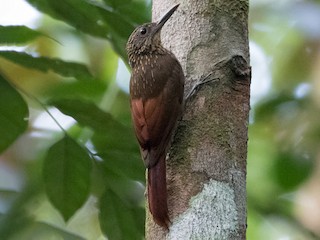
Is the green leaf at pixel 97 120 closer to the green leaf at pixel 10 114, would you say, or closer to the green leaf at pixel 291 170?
the green leaf at pixel 10 114

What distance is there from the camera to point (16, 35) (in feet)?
9.07

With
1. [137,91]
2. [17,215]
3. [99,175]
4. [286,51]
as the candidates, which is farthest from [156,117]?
[286,51]

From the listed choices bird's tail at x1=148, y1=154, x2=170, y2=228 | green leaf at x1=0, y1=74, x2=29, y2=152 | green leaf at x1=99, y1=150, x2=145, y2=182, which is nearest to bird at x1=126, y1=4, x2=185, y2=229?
bird's tail at x1=148, y1=154, x2=170, y2=228

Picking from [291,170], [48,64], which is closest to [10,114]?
[48,64]

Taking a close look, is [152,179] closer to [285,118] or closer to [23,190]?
[23,190]

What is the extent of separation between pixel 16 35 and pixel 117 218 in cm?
75

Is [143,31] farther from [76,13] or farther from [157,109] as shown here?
[157,109]

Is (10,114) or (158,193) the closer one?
(158,193)

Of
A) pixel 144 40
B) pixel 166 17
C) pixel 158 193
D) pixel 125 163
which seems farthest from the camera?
pixel 144 40

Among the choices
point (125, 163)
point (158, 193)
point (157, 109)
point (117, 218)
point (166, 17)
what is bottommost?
point (117, 218)

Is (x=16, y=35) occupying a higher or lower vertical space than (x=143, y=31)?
lower

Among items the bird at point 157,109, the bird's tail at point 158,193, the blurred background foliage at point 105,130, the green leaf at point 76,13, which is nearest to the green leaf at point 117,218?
the blurred background foliage at point 105,130

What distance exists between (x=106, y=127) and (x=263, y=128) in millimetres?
1538

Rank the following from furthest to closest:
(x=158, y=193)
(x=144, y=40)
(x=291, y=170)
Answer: (x=291, y=170), (x=144, y=40), (x=158, y=193)
